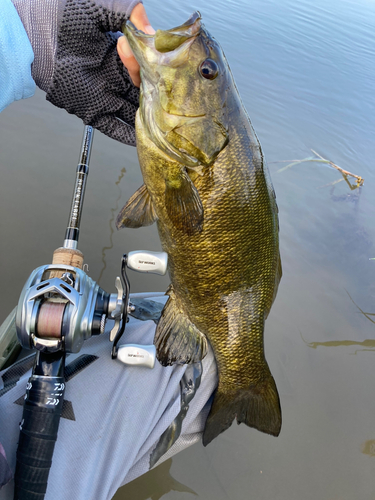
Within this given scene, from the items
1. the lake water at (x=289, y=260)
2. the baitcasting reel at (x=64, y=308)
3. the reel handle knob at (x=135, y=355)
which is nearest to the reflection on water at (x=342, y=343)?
the lake water at (x=289, y=260)

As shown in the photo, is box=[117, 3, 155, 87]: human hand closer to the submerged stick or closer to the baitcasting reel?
the baitcasting reel

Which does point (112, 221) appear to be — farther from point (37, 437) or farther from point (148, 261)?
point (37, 437)

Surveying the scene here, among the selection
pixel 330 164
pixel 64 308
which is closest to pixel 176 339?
pixel 64 308

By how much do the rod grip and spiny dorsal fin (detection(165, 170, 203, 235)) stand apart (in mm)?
695

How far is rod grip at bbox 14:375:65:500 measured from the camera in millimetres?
999

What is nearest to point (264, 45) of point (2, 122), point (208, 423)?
point (2, 122)

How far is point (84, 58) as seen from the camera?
146 centimetres

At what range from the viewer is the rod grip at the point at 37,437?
100 cm

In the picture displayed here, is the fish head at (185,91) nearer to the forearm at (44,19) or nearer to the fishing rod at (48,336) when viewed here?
the forearm at (44,19)

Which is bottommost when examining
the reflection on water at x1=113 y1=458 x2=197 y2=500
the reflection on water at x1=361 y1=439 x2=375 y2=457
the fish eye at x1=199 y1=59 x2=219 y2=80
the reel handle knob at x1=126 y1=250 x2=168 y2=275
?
the reflection on water at x1=113 y1=458 x2=197 y2=500

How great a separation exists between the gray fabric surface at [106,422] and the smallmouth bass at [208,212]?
11cm

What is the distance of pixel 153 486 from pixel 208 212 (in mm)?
1355

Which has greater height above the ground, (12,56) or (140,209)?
(12,56)

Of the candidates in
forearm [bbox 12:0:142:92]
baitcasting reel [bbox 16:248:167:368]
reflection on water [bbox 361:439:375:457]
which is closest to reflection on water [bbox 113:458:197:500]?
baitcasting reel [bbox 16:248:167:368]
